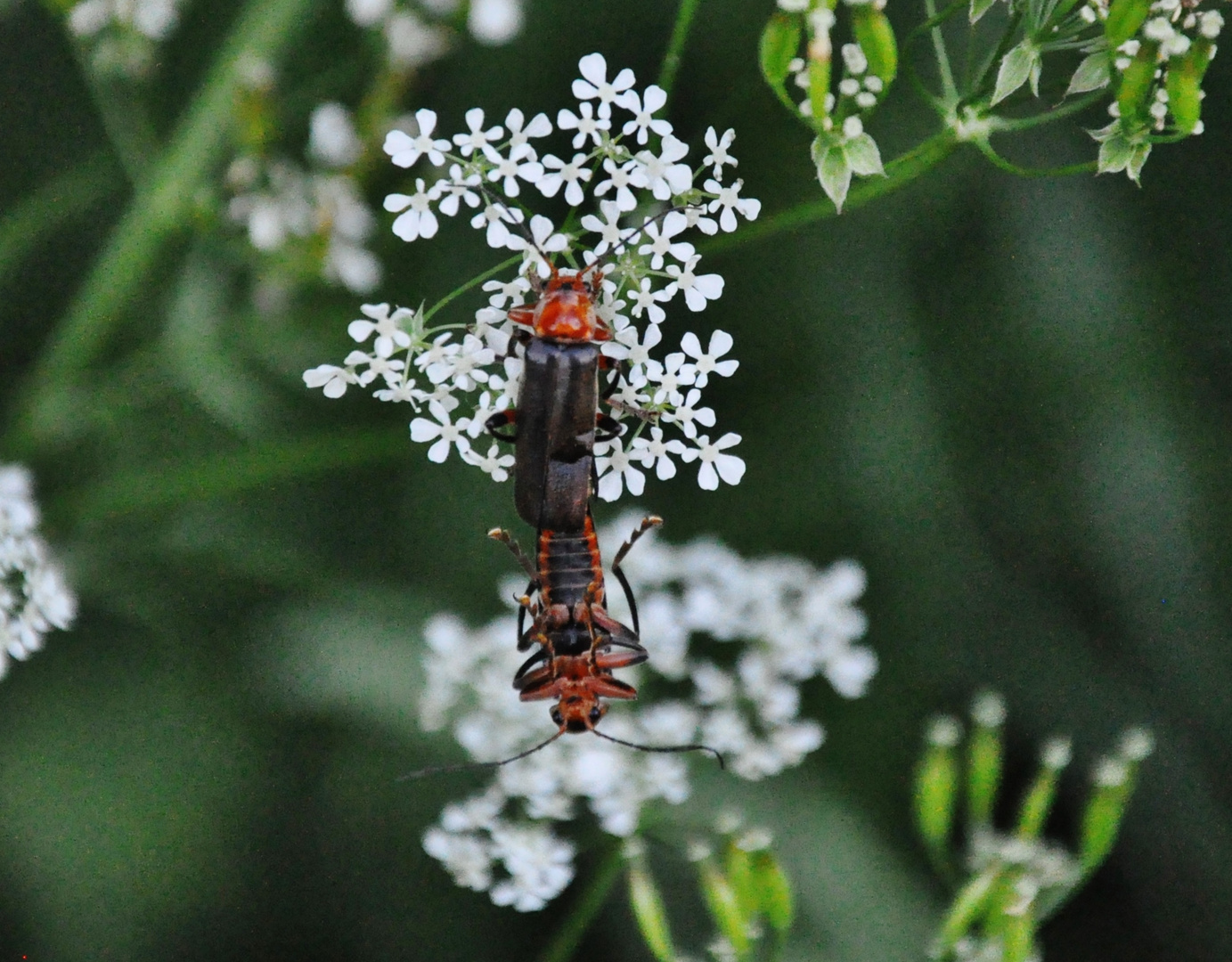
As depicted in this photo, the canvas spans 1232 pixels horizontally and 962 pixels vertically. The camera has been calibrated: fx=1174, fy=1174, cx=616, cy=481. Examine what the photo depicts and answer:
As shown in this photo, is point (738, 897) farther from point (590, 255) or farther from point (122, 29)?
point (122, 29)

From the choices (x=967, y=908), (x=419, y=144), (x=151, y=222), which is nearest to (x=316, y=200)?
(x=151, y=222)

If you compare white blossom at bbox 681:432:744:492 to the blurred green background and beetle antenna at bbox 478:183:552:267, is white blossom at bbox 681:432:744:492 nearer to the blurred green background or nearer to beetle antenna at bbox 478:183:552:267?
beetle antenna at bbox 478:183:552:267

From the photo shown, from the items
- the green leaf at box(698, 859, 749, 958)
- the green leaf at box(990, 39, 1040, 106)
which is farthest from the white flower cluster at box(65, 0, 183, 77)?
the green leaf at box(698, 859, 749, 958)

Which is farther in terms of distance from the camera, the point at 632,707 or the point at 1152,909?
the point at 1152,909

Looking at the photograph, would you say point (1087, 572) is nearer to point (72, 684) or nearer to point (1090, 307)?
point (1090, 307)

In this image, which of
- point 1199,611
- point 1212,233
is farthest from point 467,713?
point 1212,233

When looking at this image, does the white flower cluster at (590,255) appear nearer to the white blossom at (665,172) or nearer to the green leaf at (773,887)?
the white blossom at (665,172)
